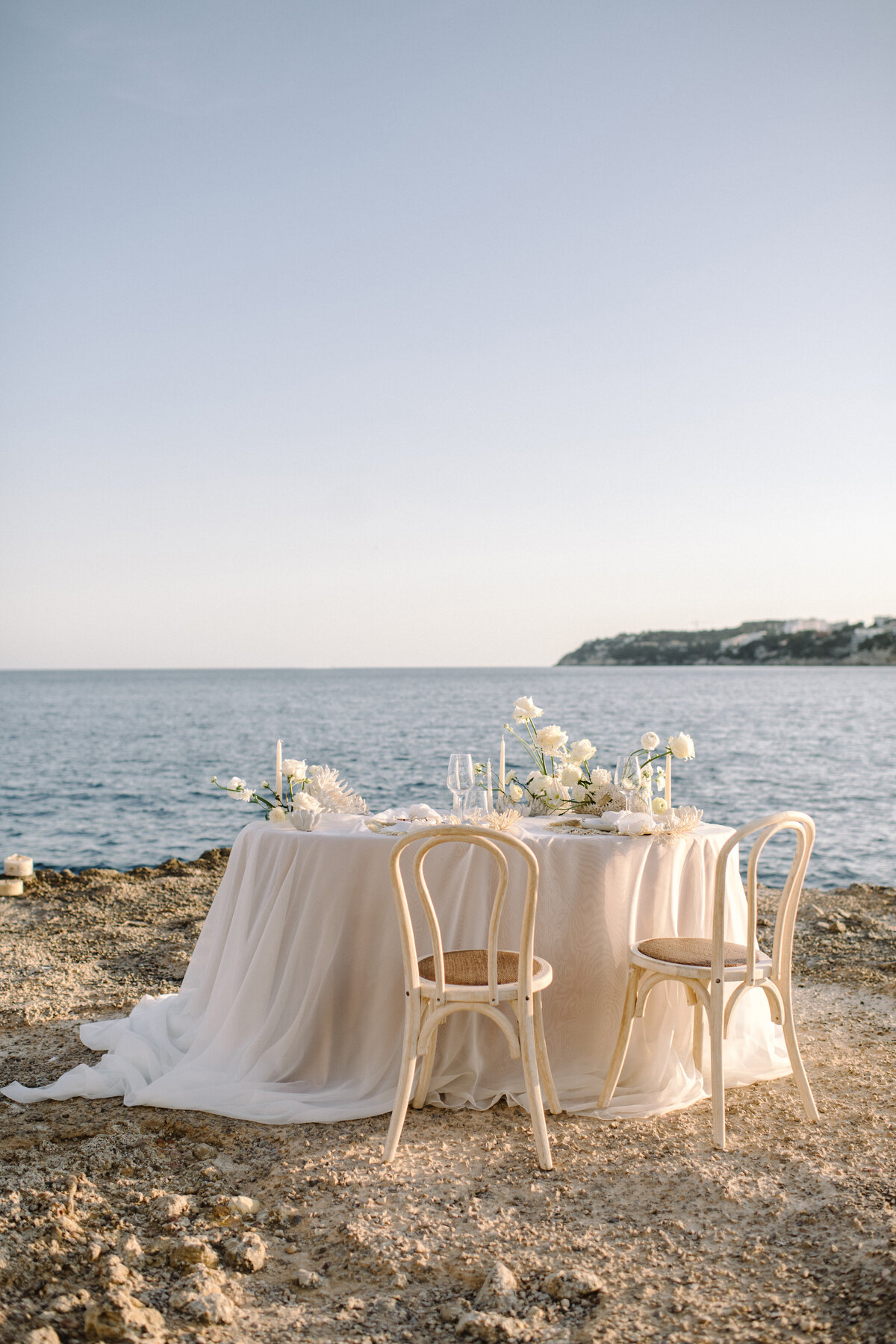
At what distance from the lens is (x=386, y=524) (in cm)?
3972

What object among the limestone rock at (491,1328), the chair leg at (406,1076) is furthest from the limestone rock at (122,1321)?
the chair leg at (406,1076)

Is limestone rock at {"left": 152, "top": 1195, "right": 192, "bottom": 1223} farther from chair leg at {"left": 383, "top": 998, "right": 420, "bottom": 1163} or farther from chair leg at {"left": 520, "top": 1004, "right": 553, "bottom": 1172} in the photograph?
chair leg at {"left": 520, "top": 1004, "right": 553, "bottom": 1172}

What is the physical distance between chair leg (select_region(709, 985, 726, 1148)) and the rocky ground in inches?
4.2

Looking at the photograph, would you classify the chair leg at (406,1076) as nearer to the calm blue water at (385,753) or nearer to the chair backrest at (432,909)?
the chair backrest at (432,909)

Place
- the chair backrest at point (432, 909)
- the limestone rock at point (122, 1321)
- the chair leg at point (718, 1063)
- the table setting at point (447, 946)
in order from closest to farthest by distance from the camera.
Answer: the limestone rock at point (122, 1321) → the chair backrest at point (432, 909) → the chair leg at point (718, 1063) → the table setting at point (447, 946)


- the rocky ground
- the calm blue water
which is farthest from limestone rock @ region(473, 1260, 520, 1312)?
the calm blue water

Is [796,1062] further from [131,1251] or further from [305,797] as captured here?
[131,1251]

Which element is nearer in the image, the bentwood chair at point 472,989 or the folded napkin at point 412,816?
the bentwood chair at point 472,989

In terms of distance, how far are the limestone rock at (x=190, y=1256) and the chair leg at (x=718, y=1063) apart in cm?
177

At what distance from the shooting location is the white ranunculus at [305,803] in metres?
3.69

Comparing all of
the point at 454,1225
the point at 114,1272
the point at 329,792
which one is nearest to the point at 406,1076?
the point at 454,1225

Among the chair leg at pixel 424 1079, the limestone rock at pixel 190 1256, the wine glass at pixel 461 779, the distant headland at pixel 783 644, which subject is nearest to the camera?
the limestone rock at pixel 190 1256

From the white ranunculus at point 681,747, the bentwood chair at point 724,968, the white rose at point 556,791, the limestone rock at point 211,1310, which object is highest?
the white ranunculus at point 681,747

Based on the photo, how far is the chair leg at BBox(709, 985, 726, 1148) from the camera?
312cm
